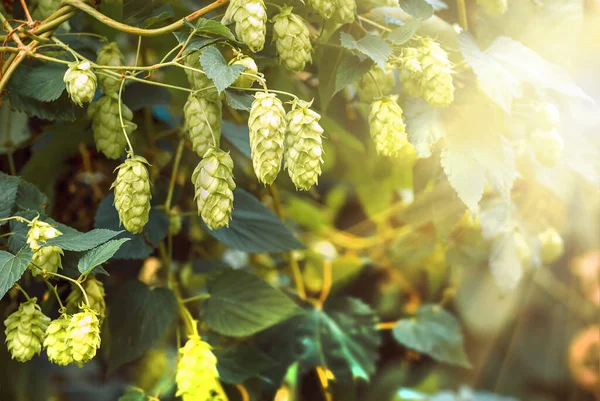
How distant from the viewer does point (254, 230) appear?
89cm

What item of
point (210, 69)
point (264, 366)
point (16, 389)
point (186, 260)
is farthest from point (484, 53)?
point (16, 389)

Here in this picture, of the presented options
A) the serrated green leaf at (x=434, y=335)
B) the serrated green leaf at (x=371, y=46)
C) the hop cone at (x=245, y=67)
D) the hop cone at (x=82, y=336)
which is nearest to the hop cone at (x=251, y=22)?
the hop cone at (x=245, y=67)

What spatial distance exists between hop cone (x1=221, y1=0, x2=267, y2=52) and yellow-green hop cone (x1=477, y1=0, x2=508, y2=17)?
39 cm

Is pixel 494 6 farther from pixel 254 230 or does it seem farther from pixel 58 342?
pixel 58 342

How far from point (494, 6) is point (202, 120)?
1.55 ft

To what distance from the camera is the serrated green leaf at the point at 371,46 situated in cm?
69

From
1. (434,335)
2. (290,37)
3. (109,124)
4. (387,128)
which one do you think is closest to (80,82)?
(109,124)

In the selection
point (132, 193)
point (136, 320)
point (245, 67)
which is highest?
point (245, 67)

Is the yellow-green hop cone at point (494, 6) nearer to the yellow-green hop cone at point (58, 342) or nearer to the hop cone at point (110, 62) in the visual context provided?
the hop cone at point (110, 62)

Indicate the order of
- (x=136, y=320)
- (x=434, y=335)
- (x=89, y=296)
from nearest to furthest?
(x=89, y=296), (x=136, y=320), (x=434, y=335)

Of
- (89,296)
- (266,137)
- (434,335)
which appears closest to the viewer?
(266,137)

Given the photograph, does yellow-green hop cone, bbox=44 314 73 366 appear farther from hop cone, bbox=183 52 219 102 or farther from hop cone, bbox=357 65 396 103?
hop cone, bbox=357 65 396 103

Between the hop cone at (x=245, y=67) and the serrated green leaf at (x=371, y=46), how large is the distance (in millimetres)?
126

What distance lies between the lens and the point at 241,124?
3.52ft
